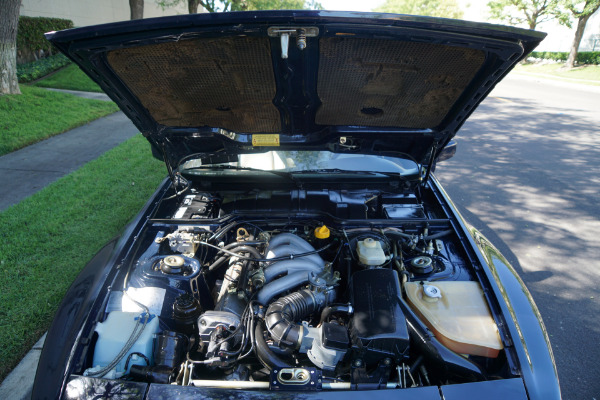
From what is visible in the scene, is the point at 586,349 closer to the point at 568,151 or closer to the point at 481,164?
the point at 481,164

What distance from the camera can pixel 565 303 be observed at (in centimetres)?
319

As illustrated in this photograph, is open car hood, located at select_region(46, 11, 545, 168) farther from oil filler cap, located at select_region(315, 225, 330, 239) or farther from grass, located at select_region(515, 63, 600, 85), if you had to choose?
grass, located at select_region(515, 63, 600, 85)

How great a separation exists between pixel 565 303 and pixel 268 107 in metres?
3.19

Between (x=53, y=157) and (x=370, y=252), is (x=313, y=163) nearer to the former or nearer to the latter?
(x=370, y=252)

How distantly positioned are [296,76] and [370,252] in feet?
3.80

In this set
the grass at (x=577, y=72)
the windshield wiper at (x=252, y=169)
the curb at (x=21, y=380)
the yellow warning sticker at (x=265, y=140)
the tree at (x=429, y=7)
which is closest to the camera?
the curb at (x=21, y=380)

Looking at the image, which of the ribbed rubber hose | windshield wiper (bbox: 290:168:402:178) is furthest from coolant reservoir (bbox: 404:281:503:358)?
windshield wiper (bbox: 290:168:402:178)

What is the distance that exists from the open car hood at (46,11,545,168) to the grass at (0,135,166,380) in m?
1.58

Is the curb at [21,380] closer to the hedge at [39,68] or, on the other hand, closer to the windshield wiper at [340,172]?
the windshield wiper at [340,172]

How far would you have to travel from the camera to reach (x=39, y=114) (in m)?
7.82

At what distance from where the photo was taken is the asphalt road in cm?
290

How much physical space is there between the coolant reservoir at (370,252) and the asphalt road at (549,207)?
65.6 inches

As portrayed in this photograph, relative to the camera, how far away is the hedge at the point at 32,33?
11610 mm

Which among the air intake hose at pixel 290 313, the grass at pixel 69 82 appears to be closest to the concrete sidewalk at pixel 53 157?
the grass at pixel 69 82
